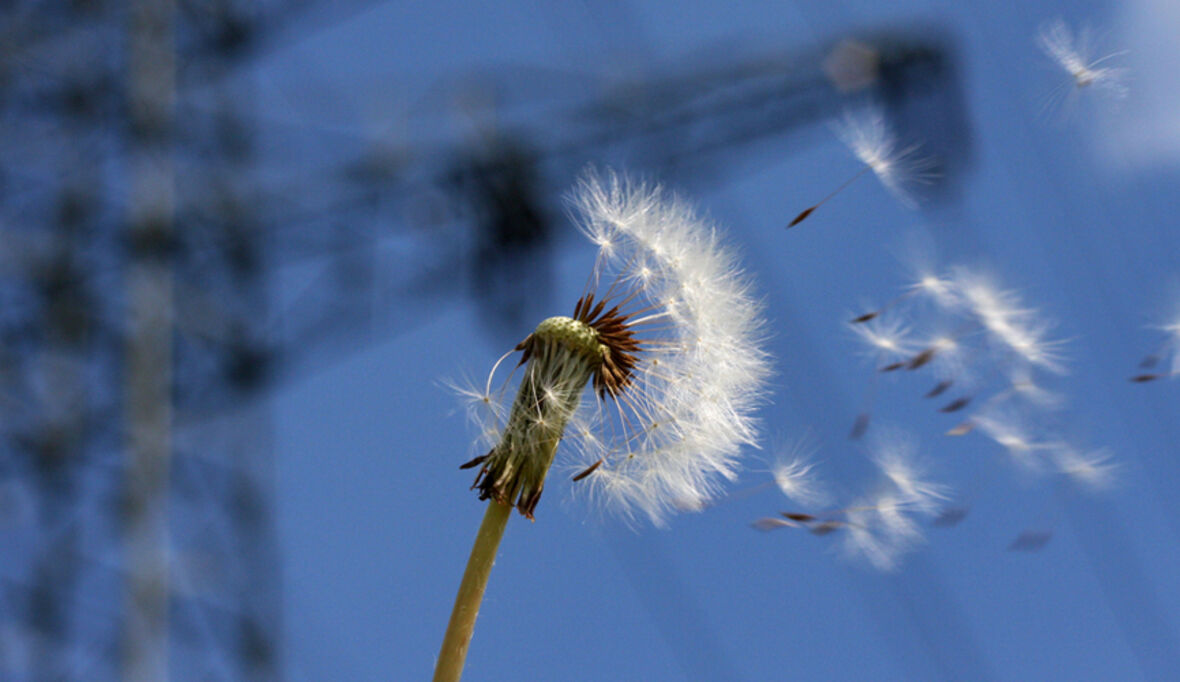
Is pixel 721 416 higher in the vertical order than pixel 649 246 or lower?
lower

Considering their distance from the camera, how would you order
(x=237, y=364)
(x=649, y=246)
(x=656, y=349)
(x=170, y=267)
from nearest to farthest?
(x=656, y=349) < (x=649, y=246) < (x=170, y=267) < (x=237, y=364)

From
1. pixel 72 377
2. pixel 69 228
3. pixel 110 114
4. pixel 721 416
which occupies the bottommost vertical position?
pixel 721 416

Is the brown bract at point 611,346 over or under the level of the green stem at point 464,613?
over

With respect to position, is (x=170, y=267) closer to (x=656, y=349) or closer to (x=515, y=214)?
(x=515, y=214)

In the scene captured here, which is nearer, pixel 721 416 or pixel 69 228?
pixel 721 416

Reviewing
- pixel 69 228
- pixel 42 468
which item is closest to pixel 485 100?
pixel 69 228

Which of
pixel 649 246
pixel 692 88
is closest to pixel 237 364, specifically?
pixel 692 88

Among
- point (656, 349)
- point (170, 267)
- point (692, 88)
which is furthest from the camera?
point (692, 88)
